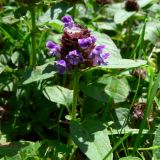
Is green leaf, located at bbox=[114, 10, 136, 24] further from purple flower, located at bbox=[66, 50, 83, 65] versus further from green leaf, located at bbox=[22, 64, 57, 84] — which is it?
purple flower, located at bbox=[66, 50, 83, 65]

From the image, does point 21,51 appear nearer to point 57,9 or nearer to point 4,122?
point 57,9

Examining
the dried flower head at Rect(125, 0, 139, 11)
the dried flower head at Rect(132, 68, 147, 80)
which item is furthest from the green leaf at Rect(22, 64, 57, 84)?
the dried flower head at Rect(125, 0, 139, 11)

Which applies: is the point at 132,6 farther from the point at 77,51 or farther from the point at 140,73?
the point at 77,51

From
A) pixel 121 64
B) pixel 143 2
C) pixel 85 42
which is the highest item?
pixel 85 42

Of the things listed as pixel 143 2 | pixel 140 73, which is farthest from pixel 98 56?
pixel 143 2

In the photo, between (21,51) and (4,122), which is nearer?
(4,122)

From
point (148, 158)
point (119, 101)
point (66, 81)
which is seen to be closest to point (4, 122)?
point (66, 81)

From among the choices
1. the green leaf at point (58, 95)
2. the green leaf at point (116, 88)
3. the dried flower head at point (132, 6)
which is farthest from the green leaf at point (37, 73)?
the dried flower head at point (132, 6)
